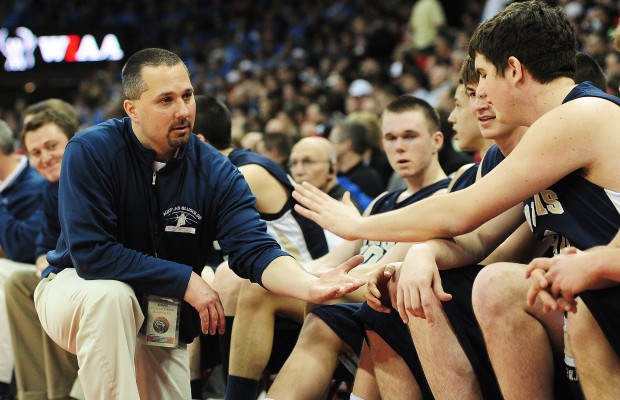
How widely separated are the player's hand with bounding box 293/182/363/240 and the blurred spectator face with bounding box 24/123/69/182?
2308mm

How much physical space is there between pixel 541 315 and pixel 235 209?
1.43 meters

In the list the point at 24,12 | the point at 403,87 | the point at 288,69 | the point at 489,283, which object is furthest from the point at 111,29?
the point at 489,283

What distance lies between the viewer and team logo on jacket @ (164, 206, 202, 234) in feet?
11.5

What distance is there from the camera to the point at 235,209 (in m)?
3.57

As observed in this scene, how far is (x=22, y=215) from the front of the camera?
214 inches

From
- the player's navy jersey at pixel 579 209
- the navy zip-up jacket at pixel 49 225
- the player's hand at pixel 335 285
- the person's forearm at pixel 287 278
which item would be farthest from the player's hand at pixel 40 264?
the player's navy jersey at pixel 579 209

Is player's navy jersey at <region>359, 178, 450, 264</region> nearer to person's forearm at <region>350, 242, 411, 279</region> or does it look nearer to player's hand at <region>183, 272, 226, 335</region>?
person's forearm at <region>350, 242, 411, 279</region>

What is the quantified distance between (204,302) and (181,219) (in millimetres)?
437

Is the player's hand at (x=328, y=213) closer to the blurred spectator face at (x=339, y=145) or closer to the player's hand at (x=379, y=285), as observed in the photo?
the player's hand at (x=379, y=285)

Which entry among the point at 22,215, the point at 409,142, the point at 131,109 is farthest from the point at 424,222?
the point at 22,215

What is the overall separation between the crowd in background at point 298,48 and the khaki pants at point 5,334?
2363 mm

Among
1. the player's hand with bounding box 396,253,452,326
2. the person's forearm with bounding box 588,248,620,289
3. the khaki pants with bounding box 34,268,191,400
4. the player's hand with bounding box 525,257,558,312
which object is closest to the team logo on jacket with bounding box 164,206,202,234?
the khaki pants with bounding box 34,268,191,400

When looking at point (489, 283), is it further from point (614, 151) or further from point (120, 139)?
point (120, 139)

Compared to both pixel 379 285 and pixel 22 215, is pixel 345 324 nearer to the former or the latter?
pixel 379 285
